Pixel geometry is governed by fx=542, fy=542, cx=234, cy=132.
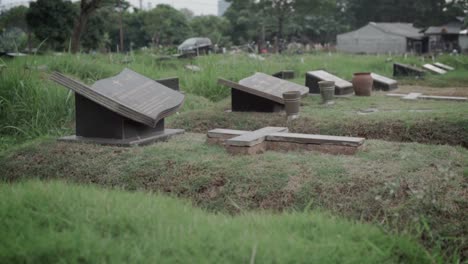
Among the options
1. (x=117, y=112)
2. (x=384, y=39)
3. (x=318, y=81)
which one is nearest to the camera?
(x=117, y=112)

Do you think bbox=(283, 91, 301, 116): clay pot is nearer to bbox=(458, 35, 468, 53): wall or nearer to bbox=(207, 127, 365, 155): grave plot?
bbox=(207, 127, 365, 155): grave plot

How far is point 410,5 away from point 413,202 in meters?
59.1

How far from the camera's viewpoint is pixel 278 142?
6316 mm

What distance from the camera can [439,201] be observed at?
435cm

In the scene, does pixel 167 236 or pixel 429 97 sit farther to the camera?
pixel 429 97

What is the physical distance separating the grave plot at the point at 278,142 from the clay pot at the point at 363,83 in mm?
5436

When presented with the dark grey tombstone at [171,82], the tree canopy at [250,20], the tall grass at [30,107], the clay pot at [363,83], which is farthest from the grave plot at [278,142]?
the tree canopy at [250,20]

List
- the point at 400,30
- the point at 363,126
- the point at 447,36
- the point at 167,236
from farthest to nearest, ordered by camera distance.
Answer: the point at 400,30 < the point at 447,36 < the point at 363,126 < the point at 167,236

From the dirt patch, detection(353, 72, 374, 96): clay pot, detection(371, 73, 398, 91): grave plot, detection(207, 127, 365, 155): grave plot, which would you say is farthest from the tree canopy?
detection(207, 127, 365, 155): grave plot

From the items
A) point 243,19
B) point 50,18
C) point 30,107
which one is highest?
point 243,19

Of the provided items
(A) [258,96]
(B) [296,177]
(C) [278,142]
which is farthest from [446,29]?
(B) [296,177]

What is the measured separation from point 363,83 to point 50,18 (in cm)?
2460

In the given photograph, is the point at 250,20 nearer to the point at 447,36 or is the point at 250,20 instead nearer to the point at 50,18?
the point at 447,36

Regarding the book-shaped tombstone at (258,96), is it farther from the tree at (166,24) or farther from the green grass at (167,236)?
the tree at (166,24)
